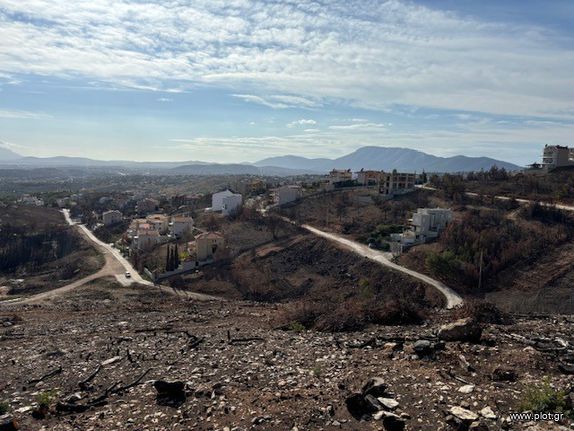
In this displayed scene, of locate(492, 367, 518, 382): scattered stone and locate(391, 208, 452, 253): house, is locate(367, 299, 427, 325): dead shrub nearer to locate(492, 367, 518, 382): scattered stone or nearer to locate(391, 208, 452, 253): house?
locate(492, 367, 518, 382): scattered stone

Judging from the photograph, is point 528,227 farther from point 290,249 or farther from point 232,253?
point 232,253

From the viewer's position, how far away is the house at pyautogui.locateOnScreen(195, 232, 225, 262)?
46000mm

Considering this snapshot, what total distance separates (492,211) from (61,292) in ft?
138

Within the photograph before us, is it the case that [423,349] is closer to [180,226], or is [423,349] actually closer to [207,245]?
[207,245]

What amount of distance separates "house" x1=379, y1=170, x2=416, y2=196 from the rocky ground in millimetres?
48929

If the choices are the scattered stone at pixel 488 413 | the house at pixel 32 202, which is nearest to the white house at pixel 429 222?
the scattered stone at pixel 488 413

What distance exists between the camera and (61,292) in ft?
126

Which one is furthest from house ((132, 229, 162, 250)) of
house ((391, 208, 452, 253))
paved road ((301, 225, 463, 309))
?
house ((391, 208, 452, 253))

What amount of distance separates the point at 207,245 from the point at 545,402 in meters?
40.1

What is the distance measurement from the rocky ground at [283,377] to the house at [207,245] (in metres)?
26.6

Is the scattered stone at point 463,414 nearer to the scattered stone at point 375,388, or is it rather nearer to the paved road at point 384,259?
the scattered stone at point 375,388

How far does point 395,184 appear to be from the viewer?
6794 cm

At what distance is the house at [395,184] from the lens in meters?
67.3

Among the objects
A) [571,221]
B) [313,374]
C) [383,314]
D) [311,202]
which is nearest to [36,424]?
[313,374]
